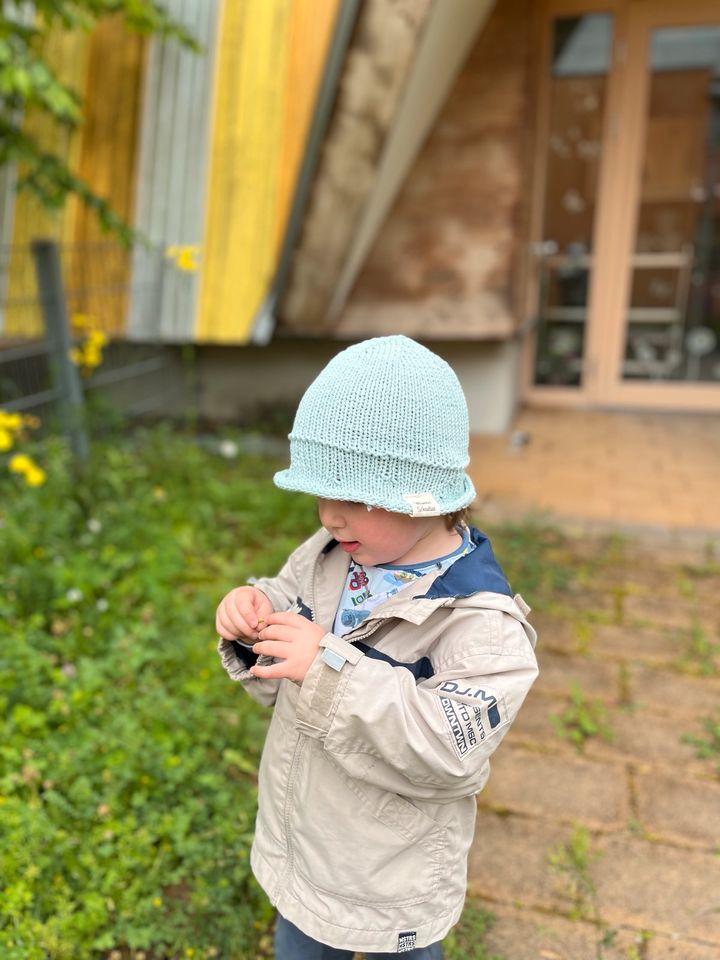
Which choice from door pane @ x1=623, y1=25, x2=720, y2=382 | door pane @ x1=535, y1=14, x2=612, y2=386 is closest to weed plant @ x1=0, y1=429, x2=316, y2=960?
door pane @ x1=535, y1=14, x2=612, y2=386

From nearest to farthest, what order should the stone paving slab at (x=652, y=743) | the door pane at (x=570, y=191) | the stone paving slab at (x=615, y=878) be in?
1. the stone paving slab at (x=615, y=878)
2. the stone paving slab at (x=652, y=743)
3. the door pane at (x=570, y=191)

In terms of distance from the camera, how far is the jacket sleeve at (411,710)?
1145mm

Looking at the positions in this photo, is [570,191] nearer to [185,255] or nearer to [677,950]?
[185,255]

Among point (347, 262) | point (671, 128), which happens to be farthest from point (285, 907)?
point (671, 128)

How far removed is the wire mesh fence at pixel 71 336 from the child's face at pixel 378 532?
315cm

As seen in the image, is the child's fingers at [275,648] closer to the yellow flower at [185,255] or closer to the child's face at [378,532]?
the child's face at [378,532]

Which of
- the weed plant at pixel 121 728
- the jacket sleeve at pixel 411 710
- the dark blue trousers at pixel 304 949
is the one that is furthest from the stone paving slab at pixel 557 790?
the jacket sleeve at pixel 411 710

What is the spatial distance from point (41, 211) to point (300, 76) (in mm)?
1762

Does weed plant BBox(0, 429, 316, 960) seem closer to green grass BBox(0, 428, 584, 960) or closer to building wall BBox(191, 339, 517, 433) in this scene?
green grass BBox(0, 428, 584, 960)

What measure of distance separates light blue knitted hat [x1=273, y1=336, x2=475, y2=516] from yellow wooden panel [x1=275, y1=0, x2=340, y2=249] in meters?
3.27

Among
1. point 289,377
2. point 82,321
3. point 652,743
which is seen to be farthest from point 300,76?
point 652,743

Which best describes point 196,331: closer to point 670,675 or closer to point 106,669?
point 106,669

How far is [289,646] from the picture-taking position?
118 centimetres

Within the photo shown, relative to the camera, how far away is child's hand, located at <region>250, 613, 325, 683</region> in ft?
3.84
